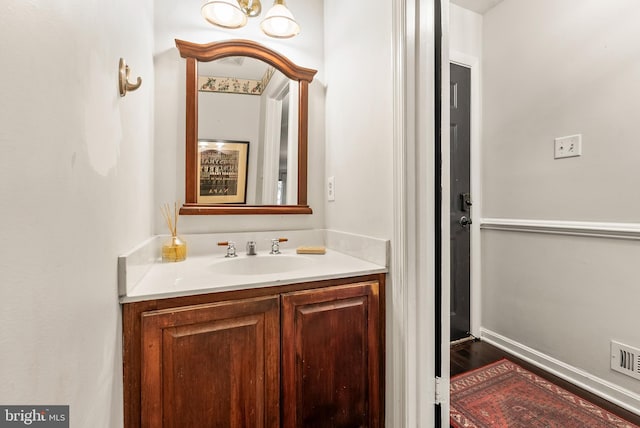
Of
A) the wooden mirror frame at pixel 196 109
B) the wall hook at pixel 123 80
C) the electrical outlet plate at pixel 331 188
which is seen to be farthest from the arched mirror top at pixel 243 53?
the wall hook at pixel 123 80

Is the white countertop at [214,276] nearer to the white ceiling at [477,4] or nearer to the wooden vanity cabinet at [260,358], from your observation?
the wooden vanity cabinet at [260,358]

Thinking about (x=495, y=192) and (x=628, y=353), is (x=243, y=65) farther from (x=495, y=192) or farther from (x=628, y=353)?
(x=628, y=353)

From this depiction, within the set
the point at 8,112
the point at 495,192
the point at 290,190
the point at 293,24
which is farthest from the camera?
the point at 495,192

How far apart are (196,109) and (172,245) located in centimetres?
70

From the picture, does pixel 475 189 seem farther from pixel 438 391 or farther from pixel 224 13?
pixel 224 13

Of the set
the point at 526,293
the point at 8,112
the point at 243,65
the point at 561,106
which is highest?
the point at 243,65

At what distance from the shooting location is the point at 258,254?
1.43 m

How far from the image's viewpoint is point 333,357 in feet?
3.37

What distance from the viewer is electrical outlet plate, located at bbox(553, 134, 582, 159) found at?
1.55m

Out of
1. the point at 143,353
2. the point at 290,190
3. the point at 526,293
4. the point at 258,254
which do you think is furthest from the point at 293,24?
the point at 526,293

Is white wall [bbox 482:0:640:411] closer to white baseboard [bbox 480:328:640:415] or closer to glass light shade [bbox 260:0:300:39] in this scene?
white baseboard [bbox 480:328:640:415]

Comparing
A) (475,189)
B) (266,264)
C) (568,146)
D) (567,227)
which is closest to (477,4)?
(568,146)

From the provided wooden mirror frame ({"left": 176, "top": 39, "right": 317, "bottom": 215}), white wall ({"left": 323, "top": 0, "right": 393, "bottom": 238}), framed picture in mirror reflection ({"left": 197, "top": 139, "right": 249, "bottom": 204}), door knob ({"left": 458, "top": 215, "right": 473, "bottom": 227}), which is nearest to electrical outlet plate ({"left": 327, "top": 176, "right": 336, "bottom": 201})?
white wall ({"left": 323, "top": 0, "right": 393, "bottom": 238})

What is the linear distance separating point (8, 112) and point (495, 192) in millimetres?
2352
